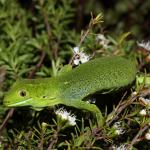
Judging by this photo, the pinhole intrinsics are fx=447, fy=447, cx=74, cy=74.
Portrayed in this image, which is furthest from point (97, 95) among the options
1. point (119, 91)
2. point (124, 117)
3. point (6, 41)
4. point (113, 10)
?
point (113, 10)

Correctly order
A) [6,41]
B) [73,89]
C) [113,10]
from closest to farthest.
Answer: [73,89] < [6,41] < [113,10]

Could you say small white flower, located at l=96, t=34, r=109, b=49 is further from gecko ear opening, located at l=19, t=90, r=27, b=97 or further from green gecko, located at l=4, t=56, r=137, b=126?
gecko ear opening, located at l=19, t=90, r=27, b=97

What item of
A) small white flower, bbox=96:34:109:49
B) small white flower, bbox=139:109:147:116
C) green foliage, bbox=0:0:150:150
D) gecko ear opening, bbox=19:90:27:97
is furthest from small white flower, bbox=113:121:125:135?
small white flower, bbox=96:34:109:49

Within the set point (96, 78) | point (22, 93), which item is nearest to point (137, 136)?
point (96, 78)

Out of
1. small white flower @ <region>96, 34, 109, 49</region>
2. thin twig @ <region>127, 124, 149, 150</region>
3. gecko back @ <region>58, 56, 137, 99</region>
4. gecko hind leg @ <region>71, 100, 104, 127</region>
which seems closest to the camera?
thin twig @ <region>127, 124, 149, 150</region>

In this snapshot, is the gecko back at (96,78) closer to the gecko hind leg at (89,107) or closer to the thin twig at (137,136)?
the gecko hind leg at (89,107)

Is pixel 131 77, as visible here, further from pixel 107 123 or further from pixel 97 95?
pixel 107 123

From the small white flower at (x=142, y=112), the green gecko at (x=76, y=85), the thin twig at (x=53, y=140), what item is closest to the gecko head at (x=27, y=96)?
the green gecko at (x=76, y=85)
